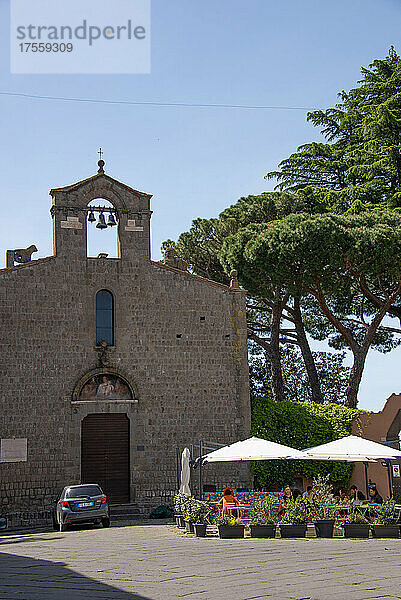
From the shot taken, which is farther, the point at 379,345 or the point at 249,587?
the point at 379,345

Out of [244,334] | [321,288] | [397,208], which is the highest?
[397,208]

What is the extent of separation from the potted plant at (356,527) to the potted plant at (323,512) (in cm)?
31

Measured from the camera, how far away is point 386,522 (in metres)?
15.8

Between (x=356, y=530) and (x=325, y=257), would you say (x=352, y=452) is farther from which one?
(x=325, y=257)

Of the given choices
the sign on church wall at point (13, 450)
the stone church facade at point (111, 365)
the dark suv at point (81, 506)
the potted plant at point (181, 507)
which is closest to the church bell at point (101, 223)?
the stone church facade at point (111, 365)

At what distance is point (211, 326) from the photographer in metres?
25.4

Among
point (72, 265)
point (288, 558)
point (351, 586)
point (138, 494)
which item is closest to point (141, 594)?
point (351, 586)

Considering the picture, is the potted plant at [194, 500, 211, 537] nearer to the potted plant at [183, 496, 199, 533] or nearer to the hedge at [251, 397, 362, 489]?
the potted plant at [183, 496, 199, 533]

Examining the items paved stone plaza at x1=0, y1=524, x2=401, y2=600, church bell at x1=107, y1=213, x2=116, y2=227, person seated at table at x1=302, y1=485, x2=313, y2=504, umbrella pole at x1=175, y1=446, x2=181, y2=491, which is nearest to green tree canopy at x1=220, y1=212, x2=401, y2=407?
church bell at x1=107, y1=213, x2=116, y2=227

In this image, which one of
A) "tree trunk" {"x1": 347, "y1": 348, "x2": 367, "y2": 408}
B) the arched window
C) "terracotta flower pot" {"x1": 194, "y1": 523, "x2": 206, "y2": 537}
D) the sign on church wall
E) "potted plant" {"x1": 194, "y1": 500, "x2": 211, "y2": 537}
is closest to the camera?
"terracotta flower pot" {"x1": 194, "y1": 523, "x2": 206, "y2": 537}

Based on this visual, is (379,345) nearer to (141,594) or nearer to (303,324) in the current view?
(303,324)

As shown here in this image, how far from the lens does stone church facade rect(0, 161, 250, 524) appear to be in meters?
23.2

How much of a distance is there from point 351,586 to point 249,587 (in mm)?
1173

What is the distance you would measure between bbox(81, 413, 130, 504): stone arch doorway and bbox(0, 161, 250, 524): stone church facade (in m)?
0.03
